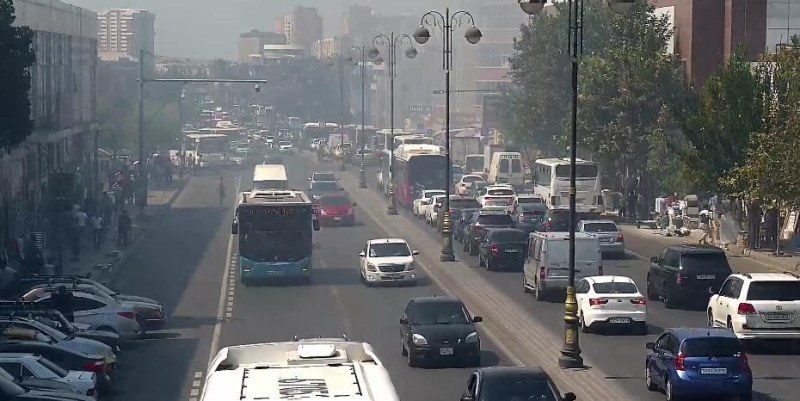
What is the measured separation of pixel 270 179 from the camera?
8038cm

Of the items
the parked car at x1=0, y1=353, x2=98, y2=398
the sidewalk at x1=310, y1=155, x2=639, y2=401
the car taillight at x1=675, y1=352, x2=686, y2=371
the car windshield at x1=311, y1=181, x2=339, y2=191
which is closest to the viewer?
the parked car at x1=0, y1=353, x2=98, y2=398

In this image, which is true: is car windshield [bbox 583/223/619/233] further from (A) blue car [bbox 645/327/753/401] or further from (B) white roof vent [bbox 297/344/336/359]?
(B) white roof vent [bbox 297/344/336/359]

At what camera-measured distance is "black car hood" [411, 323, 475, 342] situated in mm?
29703

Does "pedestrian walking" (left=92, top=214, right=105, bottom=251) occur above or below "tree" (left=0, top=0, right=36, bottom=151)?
below

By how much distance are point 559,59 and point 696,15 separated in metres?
23.3

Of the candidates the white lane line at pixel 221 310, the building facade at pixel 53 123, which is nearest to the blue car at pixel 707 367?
the white lane line at pixel 221 310

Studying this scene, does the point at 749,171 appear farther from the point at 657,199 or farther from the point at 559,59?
the point at 559,59

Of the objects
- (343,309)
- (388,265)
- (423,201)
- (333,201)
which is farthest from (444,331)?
(423,201)

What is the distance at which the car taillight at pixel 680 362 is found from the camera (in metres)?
24.8

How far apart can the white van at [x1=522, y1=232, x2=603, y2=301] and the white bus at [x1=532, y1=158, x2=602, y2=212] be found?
81.6 feet

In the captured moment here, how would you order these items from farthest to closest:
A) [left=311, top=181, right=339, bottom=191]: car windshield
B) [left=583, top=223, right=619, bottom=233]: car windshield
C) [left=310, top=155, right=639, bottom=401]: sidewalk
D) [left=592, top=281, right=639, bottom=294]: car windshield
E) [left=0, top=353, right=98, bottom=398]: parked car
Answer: [left=311, top=181, right=339, bottom=191]: car windshield
[left=583, top=223, right=619, bottom=233]: car windshield
[left=592, top=281, right=639, bottom=294]: car windshield
[left=310, top=155, right=639, bottom=401]: sidewalk
[left=0, top=353, right=98, bottom=398]: parked car

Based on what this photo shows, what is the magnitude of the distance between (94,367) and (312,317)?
1204cm

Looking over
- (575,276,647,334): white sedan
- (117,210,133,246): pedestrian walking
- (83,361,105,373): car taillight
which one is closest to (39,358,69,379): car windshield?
(83,361,105,373): car taillight

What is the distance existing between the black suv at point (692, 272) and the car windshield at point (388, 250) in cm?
969
